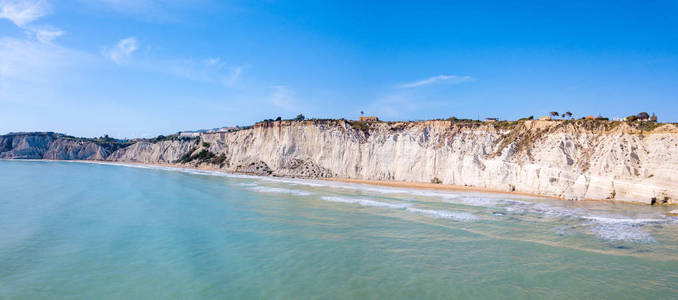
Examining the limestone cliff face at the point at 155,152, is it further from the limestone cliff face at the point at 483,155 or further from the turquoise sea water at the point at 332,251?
the turquoise sea water at the point at 332,251

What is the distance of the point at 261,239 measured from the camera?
45.9ft

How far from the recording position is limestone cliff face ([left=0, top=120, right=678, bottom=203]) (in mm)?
23484

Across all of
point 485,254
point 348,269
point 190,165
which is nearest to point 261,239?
point 348,269

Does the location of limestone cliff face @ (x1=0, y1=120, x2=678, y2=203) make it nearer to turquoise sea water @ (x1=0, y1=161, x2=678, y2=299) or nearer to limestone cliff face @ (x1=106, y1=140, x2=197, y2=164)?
turquoise sea water @ (x1=0, y1=161, x2=678, y2=299)

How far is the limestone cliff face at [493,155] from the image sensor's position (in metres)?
23.4

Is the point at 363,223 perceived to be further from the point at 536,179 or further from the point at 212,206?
the point at 536,179

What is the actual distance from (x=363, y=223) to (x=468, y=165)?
19922 mm

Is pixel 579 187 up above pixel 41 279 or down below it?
above

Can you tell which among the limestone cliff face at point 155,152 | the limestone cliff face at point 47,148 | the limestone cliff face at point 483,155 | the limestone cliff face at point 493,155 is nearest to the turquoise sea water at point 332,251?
the limestone cliff face at point 493,155

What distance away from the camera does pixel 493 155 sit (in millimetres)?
32594

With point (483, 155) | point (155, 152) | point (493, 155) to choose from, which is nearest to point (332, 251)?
point (493, 155)

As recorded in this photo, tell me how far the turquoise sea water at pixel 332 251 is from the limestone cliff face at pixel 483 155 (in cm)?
341

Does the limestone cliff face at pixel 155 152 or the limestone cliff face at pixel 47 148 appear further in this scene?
the limestone cliff face at pixel 47 148

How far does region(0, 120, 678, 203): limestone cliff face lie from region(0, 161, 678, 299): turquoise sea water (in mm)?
3413
